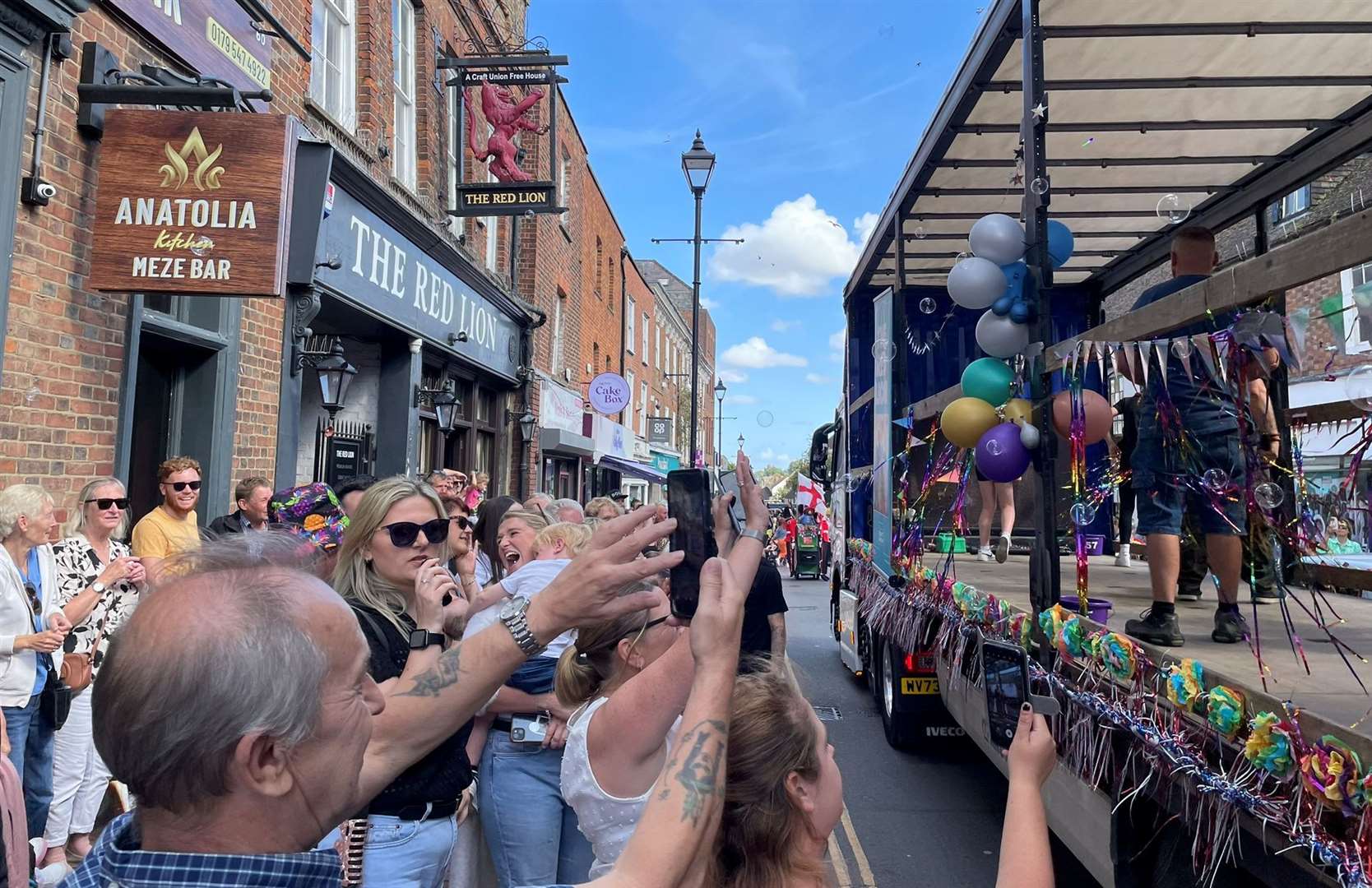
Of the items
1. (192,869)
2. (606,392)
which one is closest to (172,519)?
(192,869)

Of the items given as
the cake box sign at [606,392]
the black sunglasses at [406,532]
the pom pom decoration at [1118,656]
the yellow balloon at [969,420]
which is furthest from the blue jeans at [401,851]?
the cake box sign at [606,392]

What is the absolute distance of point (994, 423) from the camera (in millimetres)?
4328

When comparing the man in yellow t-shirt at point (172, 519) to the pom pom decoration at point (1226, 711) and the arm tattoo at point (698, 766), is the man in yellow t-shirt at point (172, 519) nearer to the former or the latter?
the arm tattoo at point (698, 766)

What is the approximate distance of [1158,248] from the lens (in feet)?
24.5

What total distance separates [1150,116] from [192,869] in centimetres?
629

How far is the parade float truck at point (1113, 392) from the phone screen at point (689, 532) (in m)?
1.41

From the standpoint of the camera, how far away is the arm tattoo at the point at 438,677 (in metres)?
1.52

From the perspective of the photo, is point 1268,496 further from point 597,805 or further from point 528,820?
point 528,820

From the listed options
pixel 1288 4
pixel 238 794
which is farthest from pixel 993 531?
pixel 238 794

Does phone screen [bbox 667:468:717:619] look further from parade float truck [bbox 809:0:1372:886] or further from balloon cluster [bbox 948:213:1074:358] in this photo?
balloon cluster [bbox 948:213:1074:358]

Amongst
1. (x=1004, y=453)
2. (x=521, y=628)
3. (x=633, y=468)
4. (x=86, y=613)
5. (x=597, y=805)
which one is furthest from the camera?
(x=633, y=468)

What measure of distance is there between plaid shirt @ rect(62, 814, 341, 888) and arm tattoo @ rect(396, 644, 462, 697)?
532mm

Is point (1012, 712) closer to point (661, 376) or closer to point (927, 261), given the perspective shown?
point (927, 261)

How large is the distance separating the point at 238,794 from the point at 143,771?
0.34 feet
